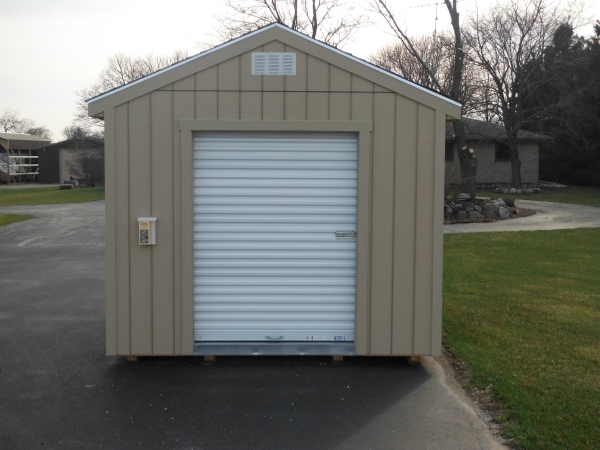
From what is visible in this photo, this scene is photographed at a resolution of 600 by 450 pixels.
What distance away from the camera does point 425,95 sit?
6258 mm

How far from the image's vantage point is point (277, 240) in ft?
21.4

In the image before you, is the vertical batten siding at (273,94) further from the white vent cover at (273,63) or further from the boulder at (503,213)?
the boulder at (503,213)

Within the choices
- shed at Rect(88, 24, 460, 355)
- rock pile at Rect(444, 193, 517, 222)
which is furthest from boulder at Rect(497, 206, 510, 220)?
shed at Rect(88, 24, 460, 355)

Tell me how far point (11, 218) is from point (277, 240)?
20.2 meters

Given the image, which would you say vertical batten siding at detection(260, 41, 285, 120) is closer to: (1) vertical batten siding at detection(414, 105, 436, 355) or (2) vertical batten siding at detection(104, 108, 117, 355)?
(1) vertical batten siding at detection(414, 105, 436, 355)

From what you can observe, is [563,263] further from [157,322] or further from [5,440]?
[5,440]

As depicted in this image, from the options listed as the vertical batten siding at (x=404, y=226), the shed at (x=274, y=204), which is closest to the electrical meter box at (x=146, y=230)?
the shed at (x=274, y=204)

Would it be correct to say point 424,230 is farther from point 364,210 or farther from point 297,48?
point 297,48

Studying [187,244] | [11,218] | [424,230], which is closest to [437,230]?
[424,230]

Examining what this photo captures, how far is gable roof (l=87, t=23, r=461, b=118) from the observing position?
6203 mm

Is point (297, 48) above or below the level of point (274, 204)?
above

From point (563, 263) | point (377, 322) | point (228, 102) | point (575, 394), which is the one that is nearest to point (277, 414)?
point (377, 322)

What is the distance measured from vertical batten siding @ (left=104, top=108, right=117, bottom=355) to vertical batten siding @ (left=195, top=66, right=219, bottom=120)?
2.66 feet

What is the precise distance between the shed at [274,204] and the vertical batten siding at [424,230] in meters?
0.01
